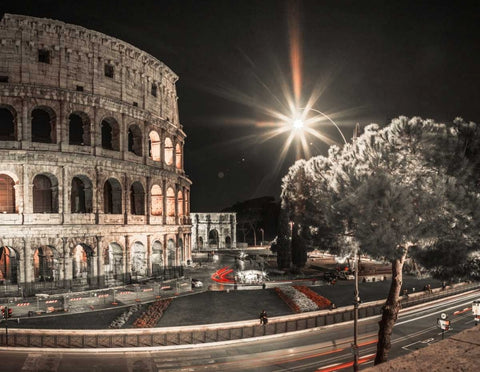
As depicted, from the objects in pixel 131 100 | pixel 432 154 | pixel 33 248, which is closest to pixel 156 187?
pixel 131 100

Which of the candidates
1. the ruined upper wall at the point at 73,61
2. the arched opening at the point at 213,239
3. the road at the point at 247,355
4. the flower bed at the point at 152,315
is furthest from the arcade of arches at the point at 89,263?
the arched opening at the point at 213,239

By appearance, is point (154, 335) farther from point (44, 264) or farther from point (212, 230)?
point (212, 230)

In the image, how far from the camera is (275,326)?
19.7 m

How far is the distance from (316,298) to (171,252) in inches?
669

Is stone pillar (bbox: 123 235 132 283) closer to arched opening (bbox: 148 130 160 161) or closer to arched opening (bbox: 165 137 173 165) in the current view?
arched opening (bbox: 148 130 160 161)

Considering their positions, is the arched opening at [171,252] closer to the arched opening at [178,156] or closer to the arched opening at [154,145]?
the arched opening at [178,156]

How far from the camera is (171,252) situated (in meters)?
37.3

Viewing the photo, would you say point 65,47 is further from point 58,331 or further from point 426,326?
point 426,326

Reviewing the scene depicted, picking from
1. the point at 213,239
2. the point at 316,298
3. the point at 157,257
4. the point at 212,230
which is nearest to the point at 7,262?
the point at 157,257

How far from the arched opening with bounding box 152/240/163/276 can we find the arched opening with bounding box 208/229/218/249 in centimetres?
4985

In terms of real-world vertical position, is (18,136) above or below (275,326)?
above

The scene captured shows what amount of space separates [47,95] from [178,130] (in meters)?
13.9

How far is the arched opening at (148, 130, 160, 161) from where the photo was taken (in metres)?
36.1

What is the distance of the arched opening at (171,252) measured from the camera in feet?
121
